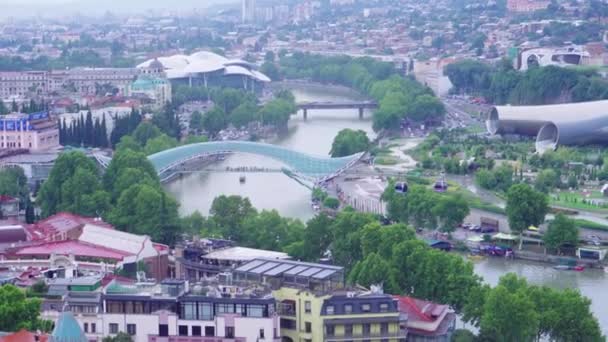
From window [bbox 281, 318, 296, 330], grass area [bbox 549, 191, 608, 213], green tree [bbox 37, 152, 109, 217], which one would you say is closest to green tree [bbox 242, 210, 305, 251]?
green tree [bbox 37, 152, 109, 217]

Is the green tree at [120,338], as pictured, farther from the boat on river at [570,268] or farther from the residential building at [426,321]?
the boat on river at [570,268]

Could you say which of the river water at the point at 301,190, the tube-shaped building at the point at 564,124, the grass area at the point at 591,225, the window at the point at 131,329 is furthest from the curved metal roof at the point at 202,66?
the window at the point at 131,329

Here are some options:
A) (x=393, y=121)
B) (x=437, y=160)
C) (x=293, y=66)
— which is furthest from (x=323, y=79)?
(x=437, y=160)

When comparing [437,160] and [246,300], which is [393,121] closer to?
[437,160]

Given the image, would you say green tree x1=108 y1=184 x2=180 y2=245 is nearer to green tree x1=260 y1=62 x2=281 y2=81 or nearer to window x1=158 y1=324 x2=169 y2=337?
window x1=158 y1=324 x2=169 y2=337

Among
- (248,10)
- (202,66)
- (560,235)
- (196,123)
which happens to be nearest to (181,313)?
(560,235)
